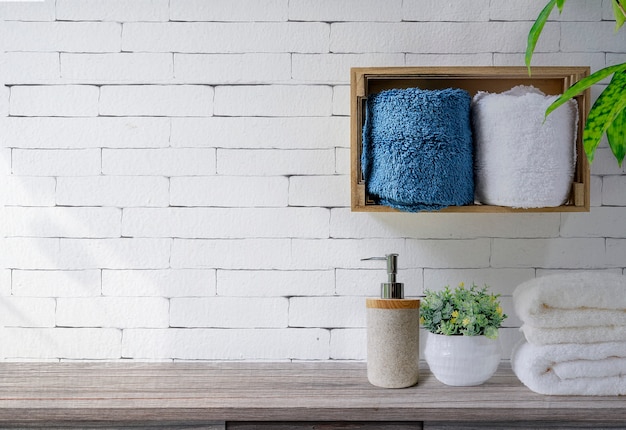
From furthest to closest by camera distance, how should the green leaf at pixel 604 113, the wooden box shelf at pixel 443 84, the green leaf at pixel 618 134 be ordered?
1. the wooden box shelf at pixel 443 84
2. the green leaf at pixel 618 134
3. the green leaf at pixel 604 113

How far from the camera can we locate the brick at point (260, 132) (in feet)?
4.46

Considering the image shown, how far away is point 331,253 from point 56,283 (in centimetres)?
62

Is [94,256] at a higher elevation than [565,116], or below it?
below

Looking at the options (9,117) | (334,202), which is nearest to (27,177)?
(9,117)

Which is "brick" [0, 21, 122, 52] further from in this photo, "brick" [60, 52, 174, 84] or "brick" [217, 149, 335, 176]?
"brick" [217, 149, 335, 176]

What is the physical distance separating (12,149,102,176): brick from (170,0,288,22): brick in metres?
0.37

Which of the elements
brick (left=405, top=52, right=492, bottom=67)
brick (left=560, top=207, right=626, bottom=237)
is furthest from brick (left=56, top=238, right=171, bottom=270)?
brick (left=560, top=207, right=626, bottom=237)

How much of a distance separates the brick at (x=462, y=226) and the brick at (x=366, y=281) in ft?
0.24

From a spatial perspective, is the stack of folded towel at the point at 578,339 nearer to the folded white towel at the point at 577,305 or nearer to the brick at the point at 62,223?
the folded white towel at the point at 577,305

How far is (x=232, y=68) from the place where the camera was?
1.36m

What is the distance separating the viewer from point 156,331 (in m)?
1.36

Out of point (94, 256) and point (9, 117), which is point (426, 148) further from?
point (9, 117)

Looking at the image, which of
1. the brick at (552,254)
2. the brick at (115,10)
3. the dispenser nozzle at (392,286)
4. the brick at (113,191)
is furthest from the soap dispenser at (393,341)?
the brick at (115,10)

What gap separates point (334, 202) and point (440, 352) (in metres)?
0.41
